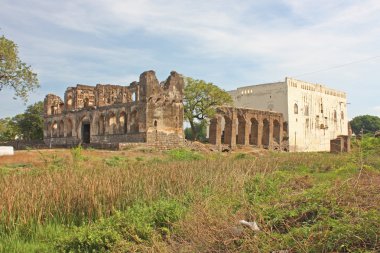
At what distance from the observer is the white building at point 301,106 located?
151ft

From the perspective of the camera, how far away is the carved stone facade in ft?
124

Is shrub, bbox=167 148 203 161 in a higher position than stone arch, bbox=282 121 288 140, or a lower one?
lower

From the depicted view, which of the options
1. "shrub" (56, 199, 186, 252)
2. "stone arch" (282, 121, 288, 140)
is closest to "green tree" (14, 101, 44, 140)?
"stone arch" (282, 121, 288, 140)

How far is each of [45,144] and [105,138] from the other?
33.6ft

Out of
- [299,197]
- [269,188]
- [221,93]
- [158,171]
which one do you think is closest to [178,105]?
[221,93]

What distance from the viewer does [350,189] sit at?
5.52m

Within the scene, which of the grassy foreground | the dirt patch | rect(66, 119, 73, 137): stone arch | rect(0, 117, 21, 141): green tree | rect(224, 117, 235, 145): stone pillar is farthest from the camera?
rect(0, 117, 21, 141): green tree

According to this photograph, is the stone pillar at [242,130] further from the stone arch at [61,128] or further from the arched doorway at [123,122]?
the stone arch at [61,128]

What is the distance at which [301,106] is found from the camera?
4756 cm

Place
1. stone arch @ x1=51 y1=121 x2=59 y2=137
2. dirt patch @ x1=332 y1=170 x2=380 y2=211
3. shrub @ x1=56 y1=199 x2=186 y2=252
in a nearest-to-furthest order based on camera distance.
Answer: dirt patch @ x1=332 y1=170 x2=380 y2=211
shrub @ x1=56 y1=199 x2=186 y2=252
stone arch @ x1=51 y1=121 x2=59 y2=137

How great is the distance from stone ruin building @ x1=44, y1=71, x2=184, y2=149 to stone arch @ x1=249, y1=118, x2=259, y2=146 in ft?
37.0

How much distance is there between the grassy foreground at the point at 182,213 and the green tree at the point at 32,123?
138 feet

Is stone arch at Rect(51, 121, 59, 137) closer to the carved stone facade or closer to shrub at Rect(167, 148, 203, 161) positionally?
the carved stone facade

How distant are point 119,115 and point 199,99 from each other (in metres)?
7.60
